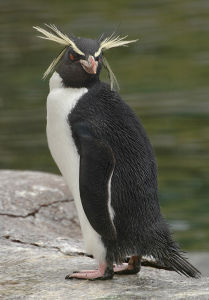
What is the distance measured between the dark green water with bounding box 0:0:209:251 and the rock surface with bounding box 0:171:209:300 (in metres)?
1.16

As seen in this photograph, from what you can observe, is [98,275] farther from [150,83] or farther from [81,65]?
[150,83]

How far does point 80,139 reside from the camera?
12.9ft

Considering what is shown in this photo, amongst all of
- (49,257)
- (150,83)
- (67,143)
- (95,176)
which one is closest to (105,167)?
(95,176)

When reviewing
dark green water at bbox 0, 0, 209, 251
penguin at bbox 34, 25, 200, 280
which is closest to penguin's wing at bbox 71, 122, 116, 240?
penguin at bbox 34, 25, 200, 280

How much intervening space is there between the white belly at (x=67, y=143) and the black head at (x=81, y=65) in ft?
0.12

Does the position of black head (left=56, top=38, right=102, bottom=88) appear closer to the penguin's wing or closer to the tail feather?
the penguin's wing

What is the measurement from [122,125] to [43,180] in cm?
200

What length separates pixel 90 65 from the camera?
396 centimetres

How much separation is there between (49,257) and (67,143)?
654mm

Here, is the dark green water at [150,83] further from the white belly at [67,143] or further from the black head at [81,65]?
the white belly at [67,143]

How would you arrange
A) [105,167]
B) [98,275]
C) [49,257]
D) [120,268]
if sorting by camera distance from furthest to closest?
[49,257] < [120,268] < [98,275] < [105,167]

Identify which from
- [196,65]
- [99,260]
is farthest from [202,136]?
[99,260]

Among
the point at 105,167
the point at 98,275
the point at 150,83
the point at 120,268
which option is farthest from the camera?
the point at 150,83

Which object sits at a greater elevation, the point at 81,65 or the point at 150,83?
the point at 81,65
